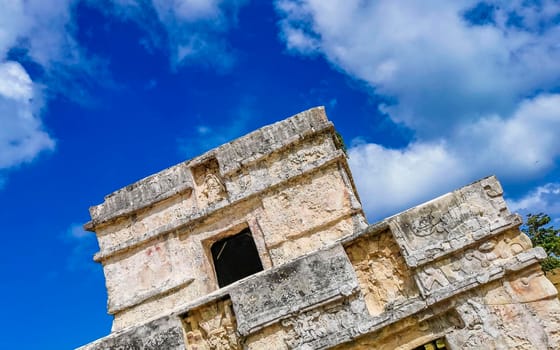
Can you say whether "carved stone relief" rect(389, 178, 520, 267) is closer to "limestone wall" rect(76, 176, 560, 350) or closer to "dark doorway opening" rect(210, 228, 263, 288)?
"limestone wall" rect(76, 176, 560, 350)

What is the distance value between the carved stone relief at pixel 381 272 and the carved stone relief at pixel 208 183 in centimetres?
320

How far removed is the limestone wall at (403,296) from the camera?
179 inches

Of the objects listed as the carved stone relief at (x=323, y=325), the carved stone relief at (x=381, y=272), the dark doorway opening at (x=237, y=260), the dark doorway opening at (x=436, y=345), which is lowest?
the dark doorway opening at (x=436, y=345)

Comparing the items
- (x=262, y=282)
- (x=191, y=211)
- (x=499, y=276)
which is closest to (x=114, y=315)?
(x=191, y=211)

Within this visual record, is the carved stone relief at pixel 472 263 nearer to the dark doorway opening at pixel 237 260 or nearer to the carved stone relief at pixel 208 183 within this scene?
the carved stone relief at pixel 208 183

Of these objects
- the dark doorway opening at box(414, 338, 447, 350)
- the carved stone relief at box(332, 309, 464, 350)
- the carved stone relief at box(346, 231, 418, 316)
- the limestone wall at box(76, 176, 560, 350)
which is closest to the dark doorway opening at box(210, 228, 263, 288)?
the limestone wall at box(76, 176, 560, 350)

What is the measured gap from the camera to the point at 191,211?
7.71m

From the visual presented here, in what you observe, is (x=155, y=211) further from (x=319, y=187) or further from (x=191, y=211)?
(x=319, y=187)

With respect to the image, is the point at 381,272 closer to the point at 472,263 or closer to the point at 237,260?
the point at 472,263

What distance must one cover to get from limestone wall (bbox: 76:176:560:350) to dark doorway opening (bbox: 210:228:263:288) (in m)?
3.73

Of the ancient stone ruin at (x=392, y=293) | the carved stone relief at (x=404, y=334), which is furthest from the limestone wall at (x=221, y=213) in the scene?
the carved stone relief at (x=404, y=334)

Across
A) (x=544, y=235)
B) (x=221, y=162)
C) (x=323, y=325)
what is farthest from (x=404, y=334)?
(x=544, y=235)

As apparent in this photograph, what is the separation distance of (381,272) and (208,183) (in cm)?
386

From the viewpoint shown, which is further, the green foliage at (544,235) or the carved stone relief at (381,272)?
the green foliage at (544,235)
